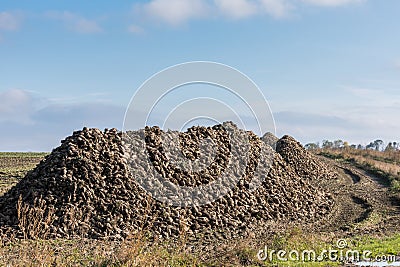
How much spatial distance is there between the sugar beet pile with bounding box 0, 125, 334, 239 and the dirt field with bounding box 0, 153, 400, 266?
25.8 inches

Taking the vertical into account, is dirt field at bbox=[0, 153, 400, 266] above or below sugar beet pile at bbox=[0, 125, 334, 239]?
below

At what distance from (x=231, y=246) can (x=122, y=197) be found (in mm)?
3062

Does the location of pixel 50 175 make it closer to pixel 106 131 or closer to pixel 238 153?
pixel 106 131

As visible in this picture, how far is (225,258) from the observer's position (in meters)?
6.96

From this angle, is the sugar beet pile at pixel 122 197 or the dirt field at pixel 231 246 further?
the sugar beet pile at pixel 122 197

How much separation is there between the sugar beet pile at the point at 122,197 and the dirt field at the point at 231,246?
2.15 feet

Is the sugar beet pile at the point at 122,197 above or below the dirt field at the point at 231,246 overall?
above

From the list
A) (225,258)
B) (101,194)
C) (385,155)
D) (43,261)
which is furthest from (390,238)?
(385,155)

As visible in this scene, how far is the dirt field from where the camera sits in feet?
19.9

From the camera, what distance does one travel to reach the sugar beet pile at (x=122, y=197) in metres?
9.12

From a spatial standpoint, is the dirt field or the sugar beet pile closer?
the dirt field

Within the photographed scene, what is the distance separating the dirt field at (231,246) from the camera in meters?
6.07

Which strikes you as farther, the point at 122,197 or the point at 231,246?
the point at 122,197

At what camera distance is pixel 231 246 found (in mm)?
7543
